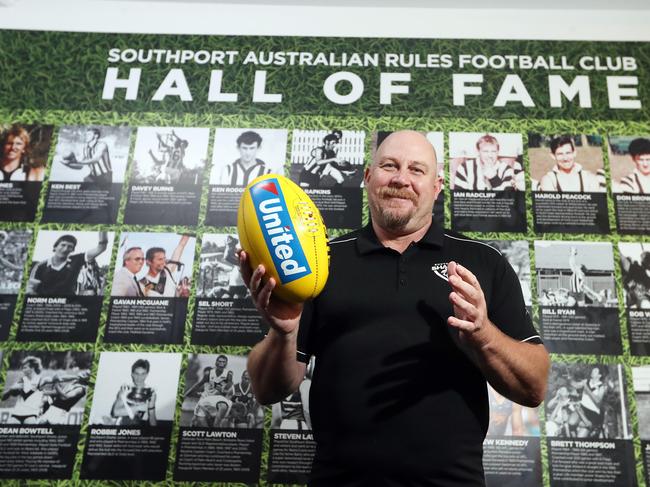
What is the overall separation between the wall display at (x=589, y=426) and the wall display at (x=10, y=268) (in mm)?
1698

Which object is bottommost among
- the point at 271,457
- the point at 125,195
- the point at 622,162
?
the point at 271,457

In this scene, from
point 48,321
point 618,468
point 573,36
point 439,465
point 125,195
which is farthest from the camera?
point 573,36

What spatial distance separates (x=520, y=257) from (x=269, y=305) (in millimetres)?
990

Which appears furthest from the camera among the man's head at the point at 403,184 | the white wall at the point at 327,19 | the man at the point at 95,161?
the white wall at the point at 327,19

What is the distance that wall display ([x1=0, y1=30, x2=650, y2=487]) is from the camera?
1.68 m

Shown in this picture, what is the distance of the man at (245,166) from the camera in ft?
6.32

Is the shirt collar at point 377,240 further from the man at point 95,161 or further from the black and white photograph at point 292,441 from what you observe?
the man at point 95,161

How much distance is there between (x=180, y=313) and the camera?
5.90ft

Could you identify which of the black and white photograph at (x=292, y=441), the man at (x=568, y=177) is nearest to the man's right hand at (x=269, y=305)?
the black and white photograph at (x=292, y=441)

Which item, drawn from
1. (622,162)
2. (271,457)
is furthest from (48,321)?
(622,162)

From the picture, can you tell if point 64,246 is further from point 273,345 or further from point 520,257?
point 520,257

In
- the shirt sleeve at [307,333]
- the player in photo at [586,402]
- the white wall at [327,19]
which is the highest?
the white wall at [327,19]

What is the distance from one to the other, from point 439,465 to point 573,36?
5.53ft

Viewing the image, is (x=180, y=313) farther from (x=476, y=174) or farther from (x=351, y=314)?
(x=476, y=174)
